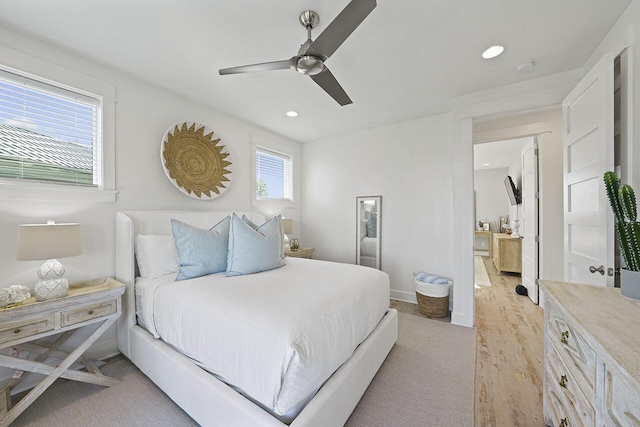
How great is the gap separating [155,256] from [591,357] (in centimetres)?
276

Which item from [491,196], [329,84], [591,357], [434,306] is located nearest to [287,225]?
[434,306]

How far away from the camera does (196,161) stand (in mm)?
2904

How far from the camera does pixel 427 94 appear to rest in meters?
2.81

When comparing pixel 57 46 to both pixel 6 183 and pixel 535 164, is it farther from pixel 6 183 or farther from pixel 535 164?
pixel 535 164

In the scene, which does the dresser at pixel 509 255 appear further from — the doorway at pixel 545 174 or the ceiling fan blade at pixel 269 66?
the ceiling fan blade at pixel 269 66

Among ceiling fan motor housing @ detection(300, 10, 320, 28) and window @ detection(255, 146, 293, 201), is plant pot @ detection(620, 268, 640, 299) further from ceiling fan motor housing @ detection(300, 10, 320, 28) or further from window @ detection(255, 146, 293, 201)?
window @ detection(255, 146, 293, 201)

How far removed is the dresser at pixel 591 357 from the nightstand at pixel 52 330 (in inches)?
105

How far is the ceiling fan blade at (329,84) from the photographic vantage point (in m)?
1.73

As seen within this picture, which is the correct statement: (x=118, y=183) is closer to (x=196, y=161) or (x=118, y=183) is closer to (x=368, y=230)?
(x=196, y=161)

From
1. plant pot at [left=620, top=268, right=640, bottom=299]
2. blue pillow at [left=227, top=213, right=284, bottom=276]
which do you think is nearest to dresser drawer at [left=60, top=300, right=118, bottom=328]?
blue pillow at [left=227, top=213, right=284, bottom=276]

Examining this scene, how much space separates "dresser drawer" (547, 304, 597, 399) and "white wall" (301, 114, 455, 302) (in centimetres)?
194

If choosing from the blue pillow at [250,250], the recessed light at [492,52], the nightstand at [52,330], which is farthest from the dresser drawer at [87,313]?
the recessed light at [492,52]

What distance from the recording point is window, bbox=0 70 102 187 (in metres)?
1.79

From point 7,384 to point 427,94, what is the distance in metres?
4.32
